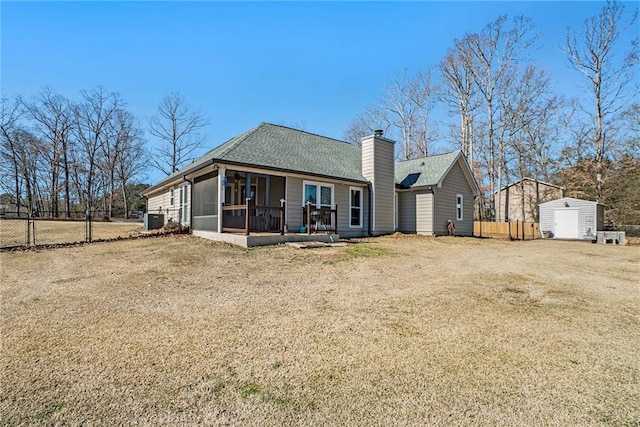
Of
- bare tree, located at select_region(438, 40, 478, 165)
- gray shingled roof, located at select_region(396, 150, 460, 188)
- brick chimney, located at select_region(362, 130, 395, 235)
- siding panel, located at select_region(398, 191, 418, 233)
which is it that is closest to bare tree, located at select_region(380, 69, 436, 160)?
bare tree, located at select_region(438, 40, 478, 165)

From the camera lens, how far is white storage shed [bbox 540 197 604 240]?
2020 centimetres

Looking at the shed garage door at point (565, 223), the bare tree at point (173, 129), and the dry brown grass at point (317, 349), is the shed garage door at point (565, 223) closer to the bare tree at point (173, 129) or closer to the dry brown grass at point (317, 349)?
the dry brown grass at point (317, 349)

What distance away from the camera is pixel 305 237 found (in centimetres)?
1110

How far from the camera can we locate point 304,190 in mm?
13156

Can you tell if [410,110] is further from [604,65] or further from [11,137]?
[11,137]

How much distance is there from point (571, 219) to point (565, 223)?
438 millimetres

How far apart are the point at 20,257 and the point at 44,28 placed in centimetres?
624

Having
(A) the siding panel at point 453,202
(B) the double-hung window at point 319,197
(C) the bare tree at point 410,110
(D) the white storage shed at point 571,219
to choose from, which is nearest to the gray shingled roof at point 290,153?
(B) the double-hung window at point 319,197

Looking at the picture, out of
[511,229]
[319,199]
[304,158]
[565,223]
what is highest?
[304,158]

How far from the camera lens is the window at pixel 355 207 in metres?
14.9

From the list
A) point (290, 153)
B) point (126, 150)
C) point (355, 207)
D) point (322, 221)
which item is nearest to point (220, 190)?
point (290, 153)

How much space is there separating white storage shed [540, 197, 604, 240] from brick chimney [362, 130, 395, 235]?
13766 millimetres

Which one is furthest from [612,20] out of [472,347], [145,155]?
[145,155]

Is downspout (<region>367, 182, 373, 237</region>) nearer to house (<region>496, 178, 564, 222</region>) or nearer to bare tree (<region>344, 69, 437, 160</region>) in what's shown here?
bare tree (<region>344, 69, 437, 160</region>)
